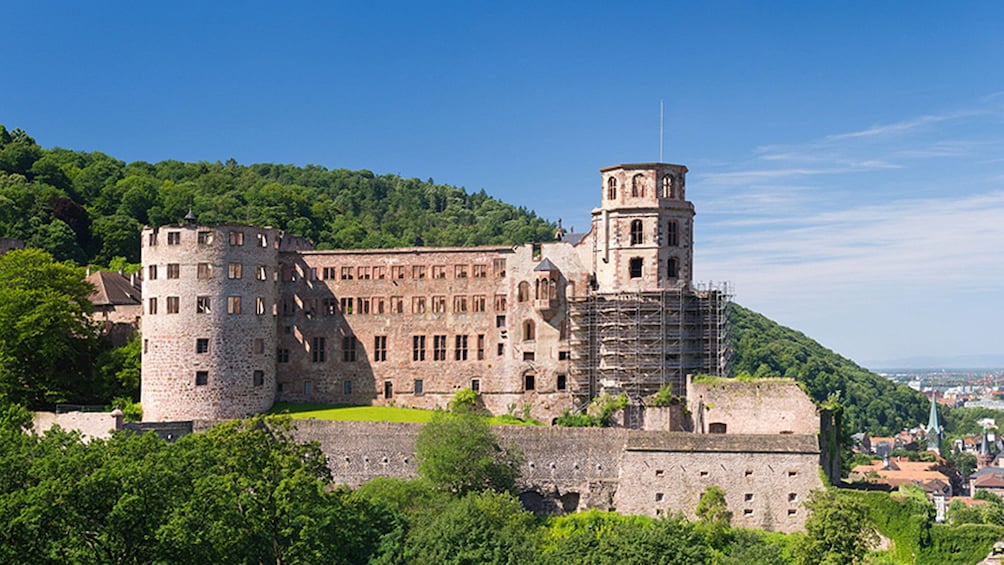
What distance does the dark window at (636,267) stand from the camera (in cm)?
7300

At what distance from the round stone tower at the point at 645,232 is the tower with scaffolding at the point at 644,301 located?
6 centimetres

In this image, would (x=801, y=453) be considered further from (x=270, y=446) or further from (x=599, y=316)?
(x=270, y=446)

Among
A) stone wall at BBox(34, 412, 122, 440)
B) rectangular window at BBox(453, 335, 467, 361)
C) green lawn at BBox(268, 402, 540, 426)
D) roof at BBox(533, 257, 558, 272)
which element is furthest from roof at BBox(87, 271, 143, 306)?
roof at BBox(533, 257, 558, 272)

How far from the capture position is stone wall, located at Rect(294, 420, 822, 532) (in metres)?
61.7

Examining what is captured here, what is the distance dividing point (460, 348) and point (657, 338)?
39.7 feet

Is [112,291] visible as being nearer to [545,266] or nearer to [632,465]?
[545,266]

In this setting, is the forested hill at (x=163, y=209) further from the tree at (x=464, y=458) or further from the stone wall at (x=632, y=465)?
the tree at (x=464, y=458)

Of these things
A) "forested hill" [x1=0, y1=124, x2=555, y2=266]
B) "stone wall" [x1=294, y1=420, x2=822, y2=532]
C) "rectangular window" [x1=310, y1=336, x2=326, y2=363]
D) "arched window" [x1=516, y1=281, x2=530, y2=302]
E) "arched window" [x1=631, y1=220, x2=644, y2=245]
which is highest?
"forested hill" [x1=0, y1=124, x2=555, y2=266]

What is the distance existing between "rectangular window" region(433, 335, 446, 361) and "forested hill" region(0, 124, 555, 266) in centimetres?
2742

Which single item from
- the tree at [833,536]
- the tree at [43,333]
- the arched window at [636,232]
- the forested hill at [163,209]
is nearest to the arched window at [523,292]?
the arched window at [636,232]

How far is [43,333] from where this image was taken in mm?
72375

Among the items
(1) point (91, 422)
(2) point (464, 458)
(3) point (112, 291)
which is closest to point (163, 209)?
(3) point (112, 291)

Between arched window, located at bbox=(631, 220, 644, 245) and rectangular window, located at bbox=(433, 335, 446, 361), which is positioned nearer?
arched window, located at bbox=(631, 220, 644, 245)

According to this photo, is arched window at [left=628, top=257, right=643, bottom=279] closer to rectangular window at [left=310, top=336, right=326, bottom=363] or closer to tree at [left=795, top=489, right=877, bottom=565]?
rectangular window at [left=310, top=336, right=326, bottom=363]
